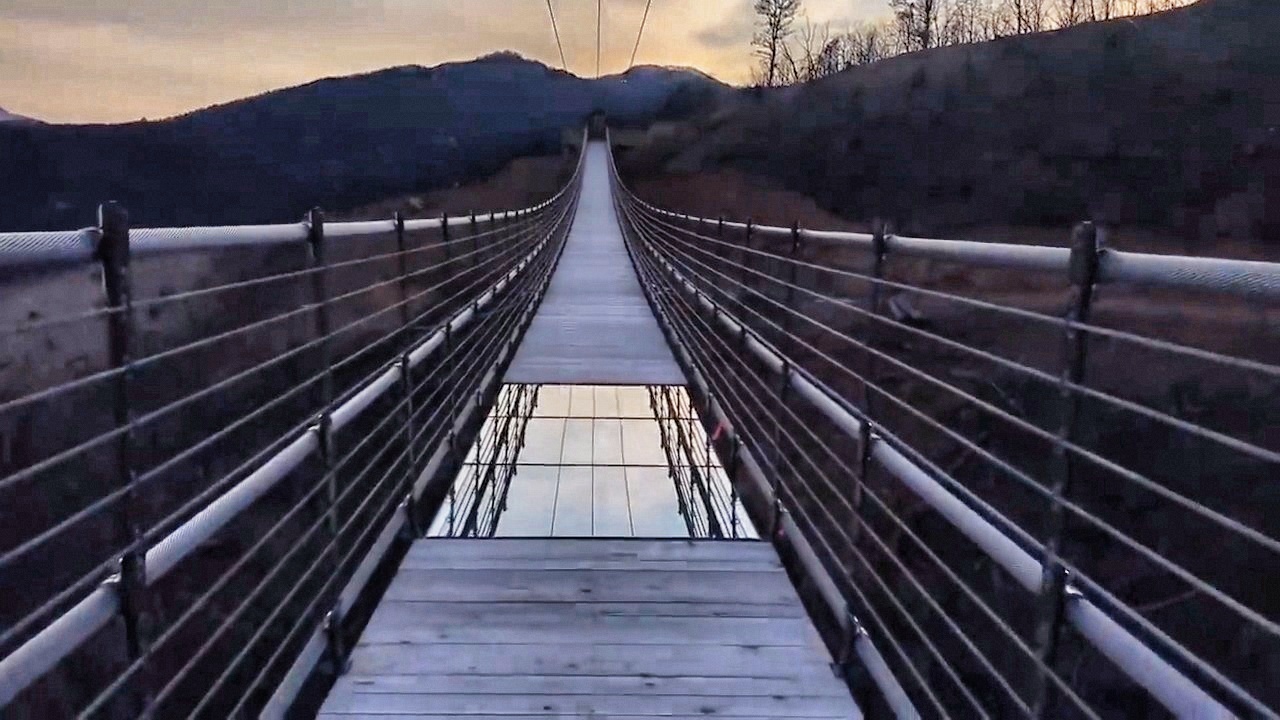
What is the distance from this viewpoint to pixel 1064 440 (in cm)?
142

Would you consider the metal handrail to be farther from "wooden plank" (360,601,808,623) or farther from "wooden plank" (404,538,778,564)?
"wooden plank" (404,538,778,564)

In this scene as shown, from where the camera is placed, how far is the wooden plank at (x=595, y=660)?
259 cm

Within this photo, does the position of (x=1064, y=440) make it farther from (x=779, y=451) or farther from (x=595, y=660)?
(x=779, y=451)

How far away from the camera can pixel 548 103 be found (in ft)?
230

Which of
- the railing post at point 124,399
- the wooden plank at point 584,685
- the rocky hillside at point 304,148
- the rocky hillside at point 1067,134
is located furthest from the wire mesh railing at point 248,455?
the rocky hillside at point 304,148

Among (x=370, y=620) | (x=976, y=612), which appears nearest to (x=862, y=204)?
(x=976, y=612)

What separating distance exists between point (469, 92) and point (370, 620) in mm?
81358

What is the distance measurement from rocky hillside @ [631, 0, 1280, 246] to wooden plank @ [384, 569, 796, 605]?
60.9 feet

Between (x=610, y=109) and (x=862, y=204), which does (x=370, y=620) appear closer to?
(x=862, y=204)

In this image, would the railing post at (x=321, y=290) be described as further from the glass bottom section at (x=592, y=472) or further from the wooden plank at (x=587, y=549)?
the glass bottom section at (x=592, y=472)

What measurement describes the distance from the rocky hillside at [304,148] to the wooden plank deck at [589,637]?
2875cm

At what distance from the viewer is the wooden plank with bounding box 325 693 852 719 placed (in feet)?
7.89

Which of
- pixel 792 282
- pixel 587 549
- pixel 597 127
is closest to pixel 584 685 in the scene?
pixel 587 549

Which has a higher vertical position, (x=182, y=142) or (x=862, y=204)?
(x=182, y=142)
